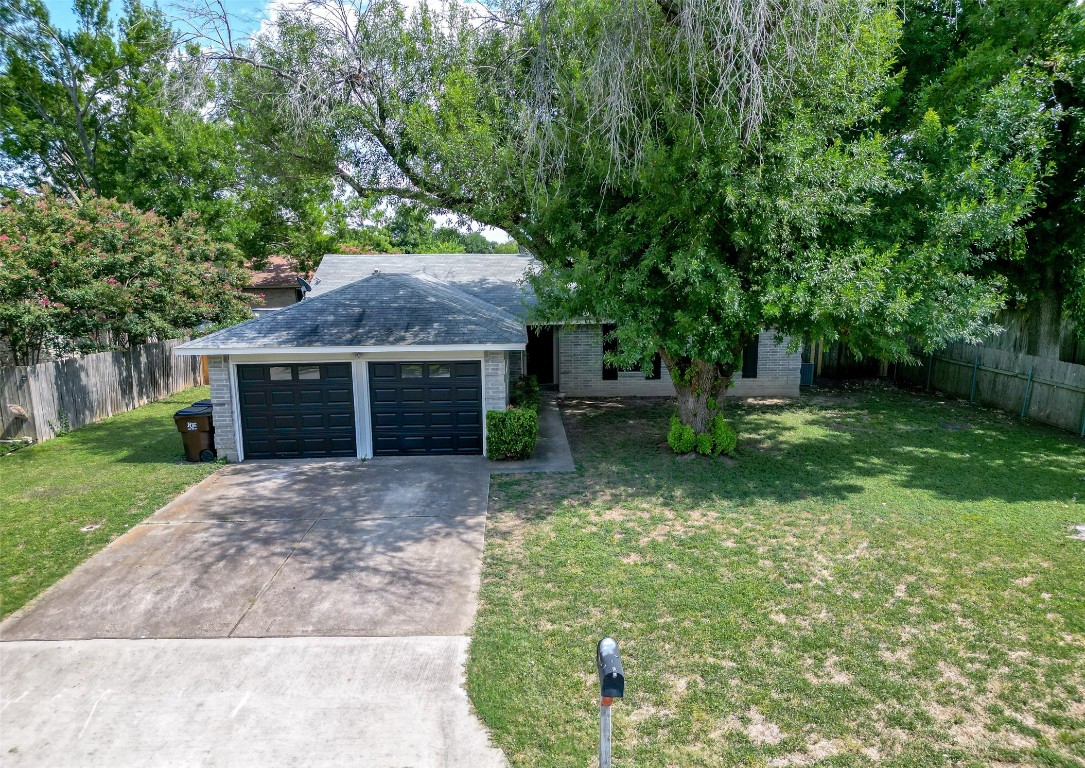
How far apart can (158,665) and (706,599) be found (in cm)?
493

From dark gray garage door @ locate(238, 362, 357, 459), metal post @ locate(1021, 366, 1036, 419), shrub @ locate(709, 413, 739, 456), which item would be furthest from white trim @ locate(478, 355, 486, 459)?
metal post @ locate(1021, 366, 1036, 419)

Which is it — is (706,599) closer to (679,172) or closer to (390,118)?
(679,172)

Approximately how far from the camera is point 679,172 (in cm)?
844

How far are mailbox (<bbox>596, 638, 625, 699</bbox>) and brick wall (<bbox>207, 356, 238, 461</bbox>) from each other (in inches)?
379

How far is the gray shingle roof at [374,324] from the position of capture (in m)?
10.9

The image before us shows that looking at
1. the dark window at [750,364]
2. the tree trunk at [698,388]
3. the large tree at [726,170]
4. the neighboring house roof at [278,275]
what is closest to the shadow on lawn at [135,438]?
the large tree at [726,170]

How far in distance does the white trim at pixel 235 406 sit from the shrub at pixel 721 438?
846cm

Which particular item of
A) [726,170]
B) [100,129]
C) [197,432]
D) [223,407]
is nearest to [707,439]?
[726,170]

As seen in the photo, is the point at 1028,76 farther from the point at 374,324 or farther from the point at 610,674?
the point at 610,674

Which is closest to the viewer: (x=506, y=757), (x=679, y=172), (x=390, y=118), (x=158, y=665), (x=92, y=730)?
(x=506, y=757)

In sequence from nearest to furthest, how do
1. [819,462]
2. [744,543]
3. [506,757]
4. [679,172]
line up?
[506,757], [744,543], [679,172], [819,462]

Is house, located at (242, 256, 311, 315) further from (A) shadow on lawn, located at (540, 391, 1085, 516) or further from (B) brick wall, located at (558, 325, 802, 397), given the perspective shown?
(A) shadow on lawn, located at (540, 391, 1085, 516)

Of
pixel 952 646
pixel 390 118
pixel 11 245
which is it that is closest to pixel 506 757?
pixel 952 646

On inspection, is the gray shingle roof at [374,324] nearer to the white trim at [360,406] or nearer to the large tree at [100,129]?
the white trim at [360,406]
